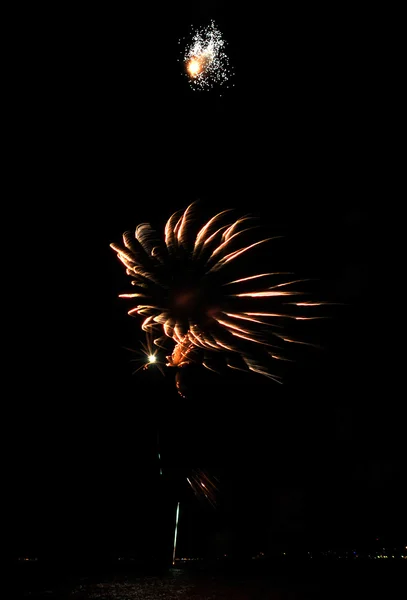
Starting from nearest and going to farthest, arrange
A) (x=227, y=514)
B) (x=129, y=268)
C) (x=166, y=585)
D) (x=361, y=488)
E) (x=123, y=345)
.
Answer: (x=166, y=585) → (x=227, y=514) → (x=361, y=488) → (x=129, y=268) → (x=123, y=345)

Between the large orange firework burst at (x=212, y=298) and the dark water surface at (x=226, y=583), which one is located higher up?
the large orange firework burst at (x=212, y=298)

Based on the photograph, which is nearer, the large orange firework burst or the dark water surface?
the dark water surface

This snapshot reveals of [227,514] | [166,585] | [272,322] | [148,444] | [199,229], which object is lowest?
[166,585]

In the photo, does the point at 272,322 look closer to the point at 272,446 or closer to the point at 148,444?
the point at 272,446

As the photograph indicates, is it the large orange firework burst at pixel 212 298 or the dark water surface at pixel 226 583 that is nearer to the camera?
the dark water surface at pixel 226 583

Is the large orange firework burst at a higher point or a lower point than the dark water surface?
higher

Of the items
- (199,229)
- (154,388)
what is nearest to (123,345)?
(154,388)

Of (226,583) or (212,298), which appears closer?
(226,583)

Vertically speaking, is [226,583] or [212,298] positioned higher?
[212,298]
